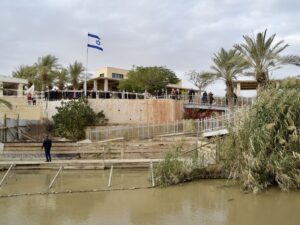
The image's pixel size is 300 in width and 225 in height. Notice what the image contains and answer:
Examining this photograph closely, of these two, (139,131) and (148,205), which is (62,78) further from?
(148,205)

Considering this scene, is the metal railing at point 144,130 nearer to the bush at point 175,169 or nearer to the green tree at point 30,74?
the bush at point 175,169

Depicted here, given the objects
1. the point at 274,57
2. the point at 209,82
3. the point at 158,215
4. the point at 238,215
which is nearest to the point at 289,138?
the point at 238,215

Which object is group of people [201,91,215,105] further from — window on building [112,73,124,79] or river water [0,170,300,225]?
window on building [112,73,124,79]

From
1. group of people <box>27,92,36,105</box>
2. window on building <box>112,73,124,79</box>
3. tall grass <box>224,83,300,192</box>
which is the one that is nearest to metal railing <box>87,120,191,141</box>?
group of people <box>27,92,36,105</box>

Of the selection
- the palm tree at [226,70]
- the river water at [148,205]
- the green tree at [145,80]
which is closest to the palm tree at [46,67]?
the green tree at [145,80]

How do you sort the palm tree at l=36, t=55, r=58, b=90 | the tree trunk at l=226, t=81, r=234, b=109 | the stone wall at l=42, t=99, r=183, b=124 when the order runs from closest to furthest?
the tree trunk at l=226, t=81, r=234, b=109, the stone wall at l=42, t=99, r=183, b=124, the palm tree at l=36, t=55, r=58, b=90

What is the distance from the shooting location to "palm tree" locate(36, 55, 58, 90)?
44519 mm

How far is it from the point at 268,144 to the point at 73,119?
1650 cm

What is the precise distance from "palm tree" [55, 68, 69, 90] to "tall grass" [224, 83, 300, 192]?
111ft

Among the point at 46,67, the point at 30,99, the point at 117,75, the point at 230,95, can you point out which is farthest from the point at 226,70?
the point at 117,75

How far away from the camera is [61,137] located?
98.2ft

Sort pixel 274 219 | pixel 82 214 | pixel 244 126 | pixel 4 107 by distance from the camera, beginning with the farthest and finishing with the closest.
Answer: pixel 4 107 → pixel 244 126 → pixel 82 214 → pixel 274 219

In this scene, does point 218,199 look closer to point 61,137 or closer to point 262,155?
point 262,155

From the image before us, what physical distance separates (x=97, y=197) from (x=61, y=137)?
14781mm
